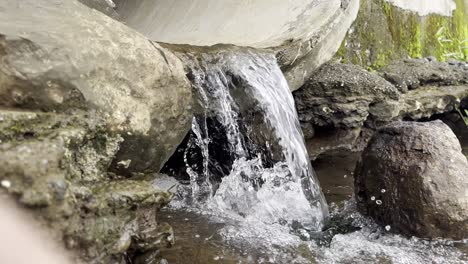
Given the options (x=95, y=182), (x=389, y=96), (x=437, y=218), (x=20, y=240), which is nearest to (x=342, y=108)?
(x=389, y=96)

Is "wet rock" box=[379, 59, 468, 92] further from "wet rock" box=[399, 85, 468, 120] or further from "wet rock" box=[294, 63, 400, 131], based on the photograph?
"wet rock" box=[294, 63, 400, 131]

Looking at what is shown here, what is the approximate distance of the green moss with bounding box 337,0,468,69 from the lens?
567cm

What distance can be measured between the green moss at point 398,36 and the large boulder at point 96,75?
11.2ft

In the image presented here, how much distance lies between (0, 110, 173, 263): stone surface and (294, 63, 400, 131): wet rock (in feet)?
9.21

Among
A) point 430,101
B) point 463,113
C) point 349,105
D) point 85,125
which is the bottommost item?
point 85,125

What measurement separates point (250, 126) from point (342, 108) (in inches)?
55.5

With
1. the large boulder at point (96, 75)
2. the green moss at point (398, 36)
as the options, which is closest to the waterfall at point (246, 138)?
the large boulder at point (96, 75)

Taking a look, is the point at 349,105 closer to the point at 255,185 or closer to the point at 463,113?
the point at 255,185

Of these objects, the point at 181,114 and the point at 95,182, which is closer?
the point at 95,182

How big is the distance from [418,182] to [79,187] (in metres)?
2.00

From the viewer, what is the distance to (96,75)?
2.05 m

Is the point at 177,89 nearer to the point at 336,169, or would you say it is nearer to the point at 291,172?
the point at 291,172

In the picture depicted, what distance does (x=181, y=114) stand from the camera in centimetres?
258

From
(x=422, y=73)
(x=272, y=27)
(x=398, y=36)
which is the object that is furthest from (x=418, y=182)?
(x=398, y=36)
